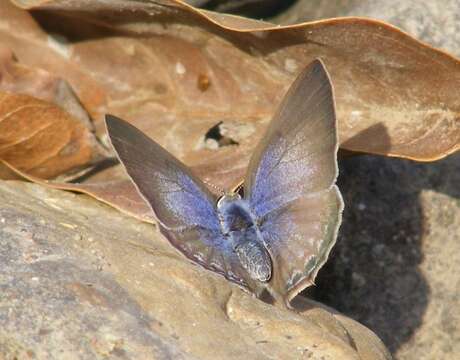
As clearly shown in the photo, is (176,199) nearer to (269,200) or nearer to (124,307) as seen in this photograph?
(269,200)

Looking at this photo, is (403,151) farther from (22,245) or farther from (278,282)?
(22,245)

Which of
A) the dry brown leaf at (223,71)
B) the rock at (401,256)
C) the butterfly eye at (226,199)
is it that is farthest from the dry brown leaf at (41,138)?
the rock at (401,256)

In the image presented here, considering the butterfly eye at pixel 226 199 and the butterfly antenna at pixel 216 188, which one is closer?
the butterfly eye at pixel 226 199

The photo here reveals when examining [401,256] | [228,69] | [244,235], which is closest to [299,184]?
[244,235]

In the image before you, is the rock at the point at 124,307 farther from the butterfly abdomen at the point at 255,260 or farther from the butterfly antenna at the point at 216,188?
the butterfly antenna at the point at 216,188

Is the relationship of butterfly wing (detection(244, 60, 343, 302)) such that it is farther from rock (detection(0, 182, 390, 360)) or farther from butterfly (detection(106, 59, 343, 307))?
rock (detection(0, 182, 390, 360))

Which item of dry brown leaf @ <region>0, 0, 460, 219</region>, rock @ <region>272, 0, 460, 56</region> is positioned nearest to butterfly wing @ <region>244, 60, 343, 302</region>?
dry brown leaf @ <region>0, 0, 460, 219</region>
